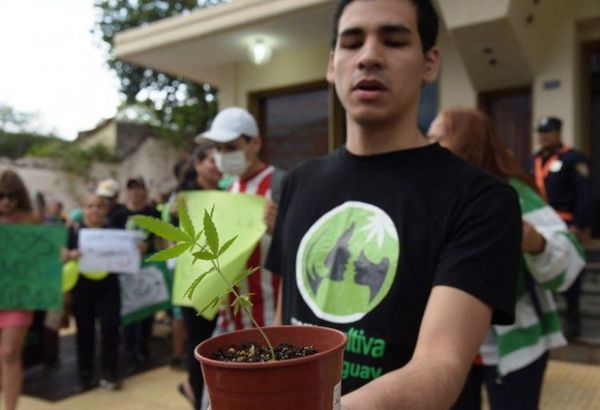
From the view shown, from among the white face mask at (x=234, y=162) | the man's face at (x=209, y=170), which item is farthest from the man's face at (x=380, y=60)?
the man's face at (x=209, y=170)

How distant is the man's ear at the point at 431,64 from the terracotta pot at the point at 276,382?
0.94 m

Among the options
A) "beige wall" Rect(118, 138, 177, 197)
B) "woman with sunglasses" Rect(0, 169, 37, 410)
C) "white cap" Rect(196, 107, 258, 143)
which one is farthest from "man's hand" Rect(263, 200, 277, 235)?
"beige wall" Rect(118, 138, 177, 197)

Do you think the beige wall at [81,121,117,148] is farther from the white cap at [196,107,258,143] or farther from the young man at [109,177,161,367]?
the white cap at [196,107,258,143]

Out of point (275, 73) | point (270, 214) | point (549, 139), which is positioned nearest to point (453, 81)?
point (549, 139)

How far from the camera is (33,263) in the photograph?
421 centimetres

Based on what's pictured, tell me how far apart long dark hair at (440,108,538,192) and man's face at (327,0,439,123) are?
1147mm

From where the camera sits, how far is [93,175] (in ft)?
69.9

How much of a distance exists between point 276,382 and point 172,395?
4336 millimetres

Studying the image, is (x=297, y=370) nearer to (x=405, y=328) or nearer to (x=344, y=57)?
(x=405, y=328)

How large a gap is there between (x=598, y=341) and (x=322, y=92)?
17.6 feet

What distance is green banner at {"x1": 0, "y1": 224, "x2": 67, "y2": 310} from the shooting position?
3959 millimetres

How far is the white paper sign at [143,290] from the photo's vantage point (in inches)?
211

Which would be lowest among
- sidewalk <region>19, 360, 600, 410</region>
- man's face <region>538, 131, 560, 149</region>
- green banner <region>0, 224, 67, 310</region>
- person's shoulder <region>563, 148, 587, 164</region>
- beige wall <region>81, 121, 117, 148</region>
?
sidewalk <region>19, 360, 600, 410</region>

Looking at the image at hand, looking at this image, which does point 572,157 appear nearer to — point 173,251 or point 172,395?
point 172,395
